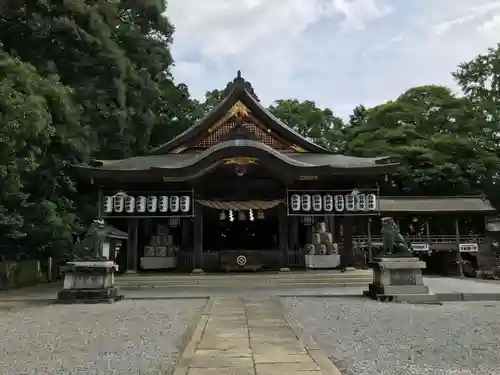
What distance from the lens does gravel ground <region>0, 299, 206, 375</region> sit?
5066mm

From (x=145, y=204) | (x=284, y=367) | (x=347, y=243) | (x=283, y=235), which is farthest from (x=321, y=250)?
(x=284, y=367)

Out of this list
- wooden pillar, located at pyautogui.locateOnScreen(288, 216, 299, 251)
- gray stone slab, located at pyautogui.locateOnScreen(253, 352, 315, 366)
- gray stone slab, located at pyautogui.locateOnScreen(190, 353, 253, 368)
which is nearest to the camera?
gray stone slab, located at pyautogui.locateOnScreen(190, 353, 253, 368)

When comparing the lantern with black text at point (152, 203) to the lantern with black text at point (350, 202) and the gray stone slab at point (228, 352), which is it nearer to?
the lantern with black text at point (350, 202)

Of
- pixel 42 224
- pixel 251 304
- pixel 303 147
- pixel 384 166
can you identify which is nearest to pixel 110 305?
pixel 251 304

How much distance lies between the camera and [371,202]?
15.3 metres

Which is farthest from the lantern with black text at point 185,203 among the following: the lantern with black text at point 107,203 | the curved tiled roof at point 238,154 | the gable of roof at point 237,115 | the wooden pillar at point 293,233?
the gable of roof at point 237,115

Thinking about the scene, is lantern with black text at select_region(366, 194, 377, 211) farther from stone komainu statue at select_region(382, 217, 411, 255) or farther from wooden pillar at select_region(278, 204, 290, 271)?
stone komainu statue at select_region(382, 217, 411, 255)

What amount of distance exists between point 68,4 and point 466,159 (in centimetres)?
2246

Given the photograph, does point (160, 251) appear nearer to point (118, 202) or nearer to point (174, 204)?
point (174, 204)

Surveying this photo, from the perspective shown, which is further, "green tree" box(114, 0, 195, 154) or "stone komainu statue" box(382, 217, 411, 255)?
"green tree" box(114, 0, 195, 154)

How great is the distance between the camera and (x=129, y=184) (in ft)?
52.7

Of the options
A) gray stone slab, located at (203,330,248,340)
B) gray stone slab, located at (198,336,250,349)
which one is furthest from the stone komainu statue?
gray stone slab, located at (198,336,250,349)

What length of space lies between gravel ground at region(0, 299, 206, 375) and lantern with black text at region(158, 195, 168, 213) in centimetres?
514

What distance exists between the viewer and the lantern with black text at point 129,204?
15203 mm
